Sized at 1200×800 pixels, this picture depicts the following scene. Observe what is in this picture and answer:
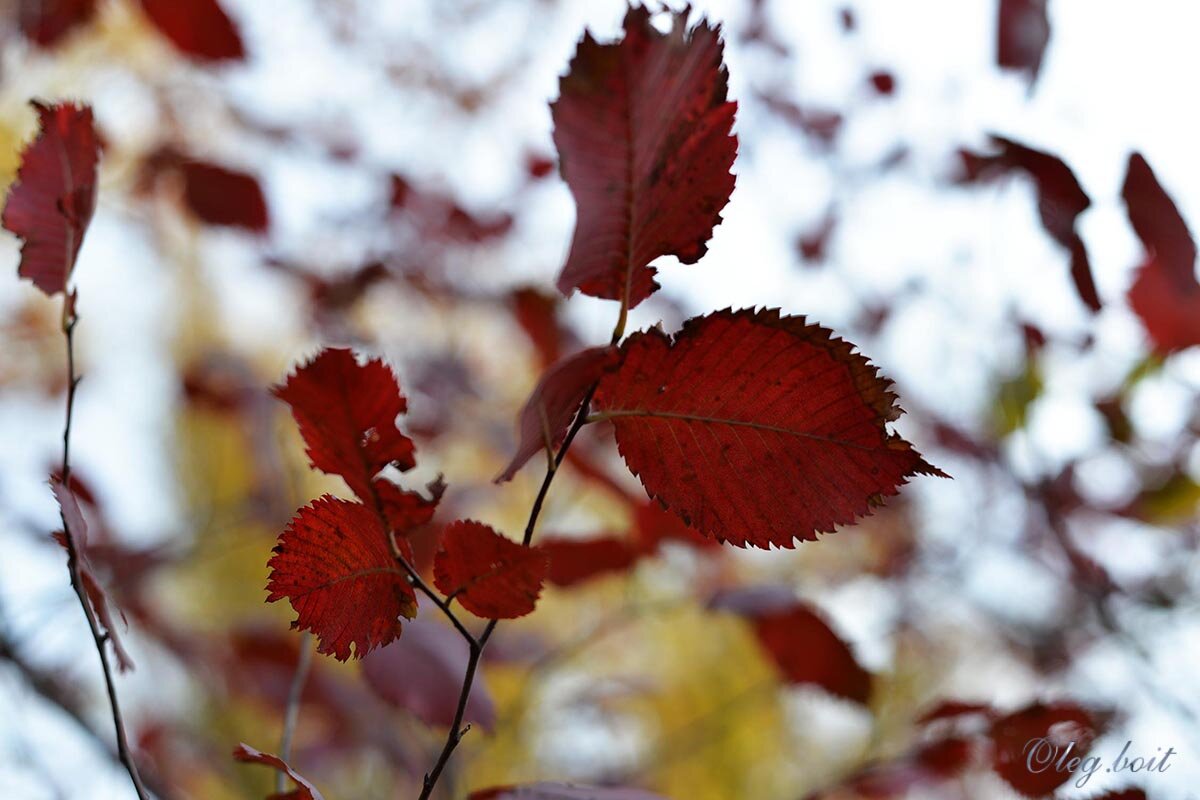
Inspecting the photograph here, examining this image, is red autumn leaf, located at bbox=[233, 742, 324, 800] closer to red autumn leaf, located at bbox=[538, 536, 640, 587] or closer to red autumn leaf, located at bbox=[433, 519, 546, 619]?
red autumn leaf, located at bbox=[433, 519, 546, 619]

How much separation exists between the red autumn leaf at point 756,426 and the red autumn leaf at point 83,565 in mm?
233

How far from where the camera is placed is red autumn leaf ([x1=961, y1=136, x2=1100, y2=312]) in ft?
2.02

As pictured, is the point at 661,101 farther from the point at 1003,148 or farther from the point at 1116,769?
the point at 1116,769

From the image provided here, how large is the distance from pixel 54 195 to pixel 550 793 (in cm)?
41

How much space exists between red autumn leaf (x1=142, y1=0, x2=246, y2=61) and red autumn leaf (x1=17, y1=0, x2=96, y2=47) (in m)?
0.14

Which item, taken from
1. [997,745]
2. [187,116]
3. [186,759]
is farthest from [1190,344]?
[187,116]

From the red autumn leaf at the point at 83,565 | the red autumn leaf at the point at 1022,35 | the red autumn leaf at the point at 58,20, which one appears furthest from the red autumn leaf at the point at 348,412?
the red autumn leaf at the point at 58,20

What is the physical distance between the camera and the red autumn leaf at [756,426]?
354mm

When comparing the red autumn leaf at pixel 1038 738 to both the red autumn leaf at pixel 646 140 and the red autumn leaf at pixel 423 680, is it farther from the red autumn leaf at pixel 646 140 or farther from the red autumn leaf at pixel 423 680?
the red autumn leaf at pixel 646 140

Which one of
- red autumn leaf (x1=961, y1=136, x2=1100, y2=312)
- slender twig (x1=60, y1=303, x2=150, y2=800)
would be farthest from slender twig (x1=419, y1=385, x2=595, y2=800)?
red autumn leaf (x1=961, y1=136, x2=1100, y2=312)

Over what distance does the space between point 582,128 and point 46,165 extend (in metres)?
0.32

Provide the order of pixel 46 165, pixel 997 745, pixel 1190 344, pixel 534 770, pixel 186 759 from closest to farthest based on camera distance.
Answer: pixel 46 165 → pixel 997 745 → pixel 1190 344 → pixel 186 759 → pixel 534 770

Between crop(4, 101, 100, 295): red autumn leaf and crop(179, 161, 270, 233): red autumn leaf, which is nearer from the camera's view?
crop(4, 101, 100, 295): red autumn leaf

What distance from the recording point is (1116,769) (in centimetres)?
69
